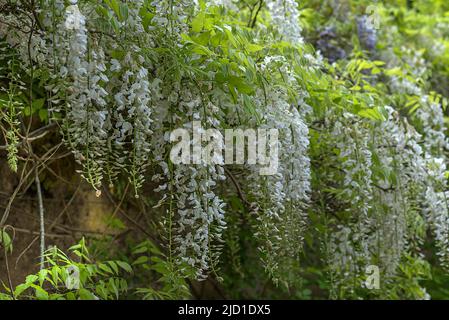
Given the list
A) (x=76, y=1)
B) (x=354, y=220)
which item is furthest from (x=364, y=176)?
(x=76, y=1)

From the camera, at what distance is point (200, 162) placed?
6.47ft

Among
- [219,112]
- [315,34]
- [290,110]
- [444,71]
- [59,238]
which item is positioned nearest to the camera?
[219,112]

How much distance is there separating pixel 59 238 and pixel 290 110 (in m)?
1.36

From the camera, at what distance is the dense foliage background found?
1942 mm

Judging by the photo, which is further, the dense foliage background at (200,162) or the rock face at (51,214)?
the rock face at (51,214)

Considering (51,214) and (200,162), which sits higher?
(200,162)

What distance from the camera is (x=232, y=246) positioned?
2.91m

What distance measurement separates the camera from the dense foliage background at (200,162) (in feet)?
6.37

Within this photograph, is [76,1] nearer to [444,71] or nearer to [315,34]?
[315,34]

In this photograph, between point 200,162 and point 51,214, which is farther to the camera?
point 51,214

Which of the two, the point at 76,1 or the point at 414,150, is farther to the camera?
the point at 414,150

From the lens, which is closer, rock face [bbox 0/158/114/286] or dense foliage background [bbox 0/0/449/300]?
dense foliage background [bbox 0/0/449/300]
